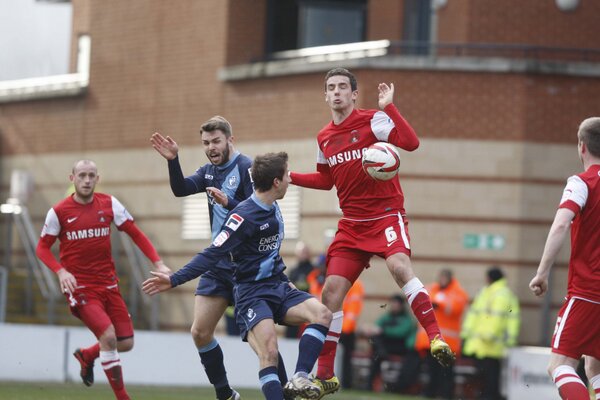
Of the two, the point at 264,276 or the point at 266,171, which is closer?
the point at 266,171

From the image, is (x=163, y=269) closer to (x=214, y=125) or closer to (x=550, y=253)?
(x=214, y=125)

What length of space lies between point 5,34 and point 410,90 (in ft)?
53.9

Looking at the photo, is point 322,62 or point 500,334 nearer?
point 500,334

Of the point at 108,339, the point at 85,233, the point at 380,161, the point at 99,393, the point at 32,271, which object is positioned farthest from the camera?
the point at 32,271

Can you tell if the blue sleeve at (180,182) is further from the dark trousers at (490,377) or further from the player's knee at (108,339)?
the dark trousers at (490,377)

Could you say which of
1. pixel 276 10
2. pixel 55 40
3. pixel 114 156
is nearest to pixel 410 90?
pixel 276 10

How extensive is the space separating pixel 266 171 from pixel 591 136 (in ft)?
8.60

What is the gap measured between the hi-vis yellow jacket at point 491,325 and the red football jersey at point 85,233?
305 inches

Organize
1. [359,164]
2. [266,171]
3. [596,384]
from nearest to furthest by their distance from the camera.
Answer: [596,384] < [266,171] < [359,164]

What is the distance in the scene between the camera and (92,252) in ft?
46.3

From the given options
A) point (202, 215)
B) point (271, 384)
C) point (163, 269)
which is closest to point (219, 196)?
point (163, 269)

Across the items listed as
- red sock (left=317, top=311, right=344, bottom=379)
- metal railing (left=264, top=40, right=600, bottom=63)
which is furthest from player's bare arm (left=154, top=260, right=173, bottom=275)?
metal railing (left=264, top=40, right=600, bottom=63)

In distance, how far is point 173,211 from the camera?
90.5 ft

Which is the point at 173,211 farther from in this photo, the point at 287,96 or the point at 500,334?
the point at 500,334
